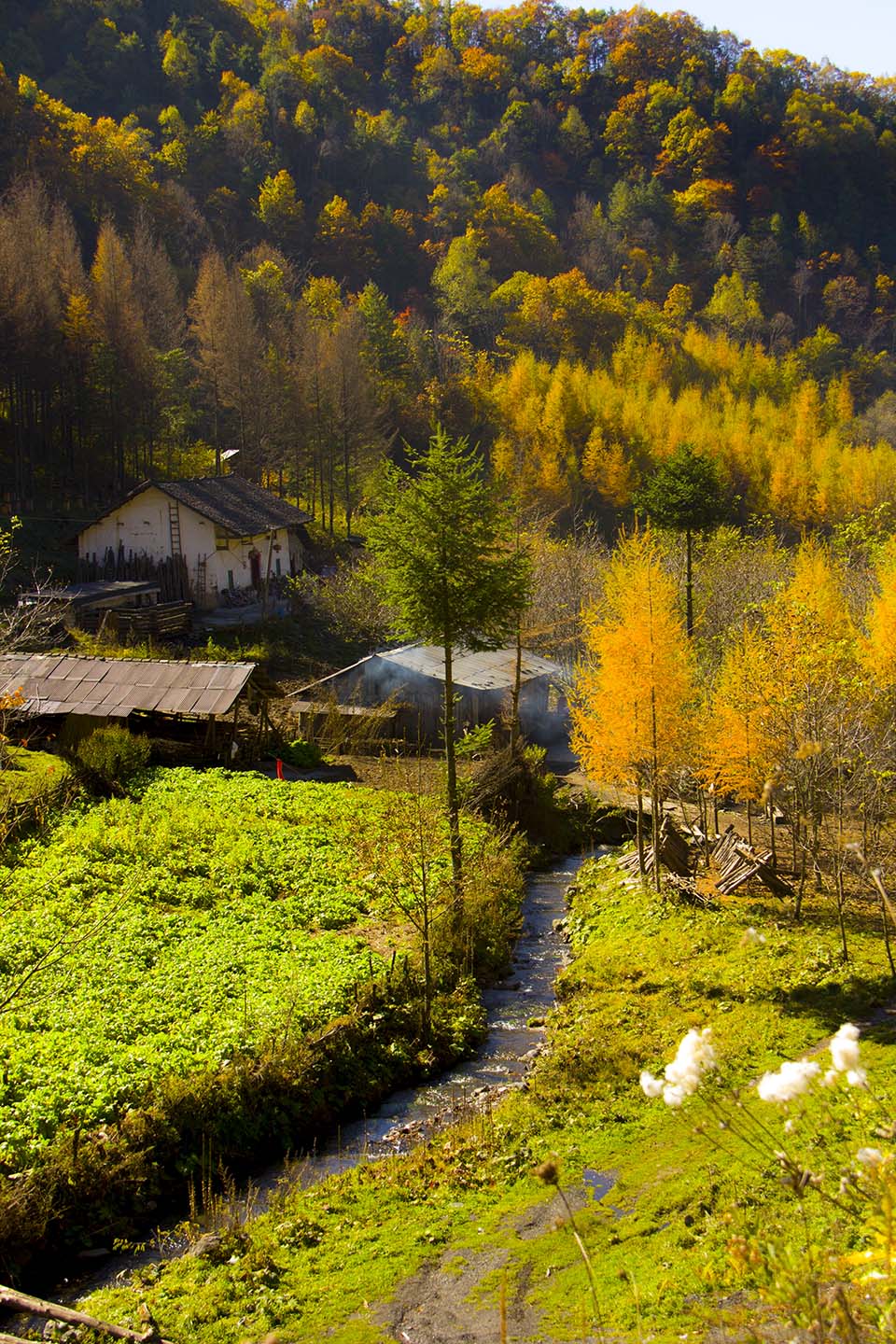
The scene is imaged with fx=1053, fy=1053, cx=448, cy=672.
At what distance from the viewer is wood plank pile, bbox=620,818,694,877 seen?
22.1 m

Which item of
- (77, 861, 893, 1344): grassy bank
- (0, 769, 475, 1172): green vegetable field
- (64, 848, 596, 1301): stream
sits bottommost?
(64, 848, 596, 1301): stream

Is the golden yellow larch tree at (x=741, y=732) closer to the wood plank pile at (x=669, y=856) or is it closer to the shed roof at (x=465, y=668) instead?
the wood plank pile at (x=669, y=856)

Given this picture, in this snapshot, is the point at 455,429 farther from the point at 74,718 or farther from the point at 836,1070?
the point at 836,1070

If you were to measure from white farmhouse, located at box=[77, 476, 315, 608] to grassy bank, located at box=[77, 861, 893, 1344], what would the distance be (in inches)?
1250

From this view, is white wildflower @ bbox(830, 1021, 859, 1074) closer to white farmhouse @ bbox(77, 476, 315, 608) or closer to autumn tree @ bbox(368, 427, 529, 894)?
autumn tree @ bbox(368, 427, 529, 894)

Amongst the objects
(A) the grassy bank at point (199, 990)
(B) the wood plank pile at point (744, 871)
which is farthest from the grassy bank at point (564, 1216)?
(B) the wood plank pile at point (744, 871)

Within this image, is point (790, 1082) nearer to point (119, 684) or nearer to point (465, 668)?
point (119, 684)

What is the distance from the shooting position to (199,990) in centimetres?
1511

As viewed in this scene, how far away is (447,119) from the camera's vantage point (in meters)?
150

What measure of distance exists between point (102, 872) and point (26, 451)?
120ft

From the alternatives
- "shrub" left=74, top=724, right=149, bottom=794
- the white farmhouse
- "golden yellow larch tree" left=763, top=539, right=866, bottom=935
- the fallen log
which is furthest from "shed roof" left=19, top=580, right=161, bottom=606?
the fallen log

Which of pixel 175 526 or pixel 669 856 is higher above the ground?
pixel 175 526

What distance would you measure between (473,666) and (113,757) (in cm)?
A: 1288

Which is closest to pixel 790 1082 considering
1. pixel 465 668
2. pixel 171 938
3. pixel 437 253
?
pixel 171 938
